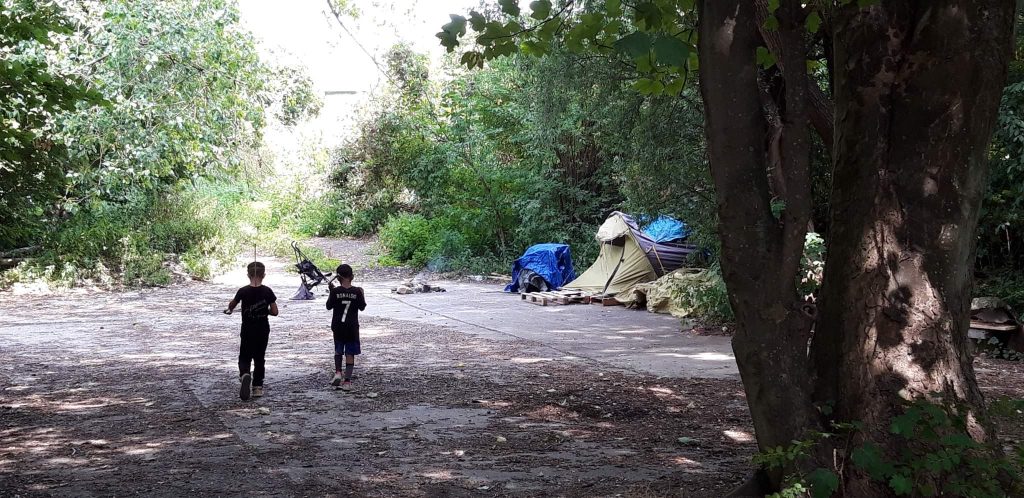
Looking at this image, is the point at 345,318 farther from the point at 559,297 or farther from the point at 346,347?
the point at 559,297

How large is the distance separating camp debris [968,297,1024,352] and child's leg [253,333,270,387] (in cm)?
801

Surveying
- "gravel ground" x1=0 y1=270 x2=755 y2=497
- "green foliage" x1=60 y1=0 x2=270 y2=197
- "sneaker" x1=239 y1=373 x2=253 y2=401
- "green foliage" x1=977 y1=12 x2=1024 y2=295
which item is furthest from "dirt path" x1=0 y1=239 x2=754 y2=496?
"green foliage" x1=60 y1=0 x2=270 y2=197

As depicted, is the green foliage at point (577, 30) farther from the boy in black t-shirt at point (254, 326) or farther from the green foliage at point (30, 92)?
the boy in black t-shirt at point (254, 326)

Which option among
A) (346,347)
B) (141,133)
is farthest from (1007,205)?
(141,133)

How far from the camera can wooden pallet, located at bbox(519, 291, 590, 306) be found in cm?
1722

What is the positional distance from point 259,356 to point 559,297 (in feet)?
32.5

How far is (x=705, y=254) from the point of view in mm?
16406

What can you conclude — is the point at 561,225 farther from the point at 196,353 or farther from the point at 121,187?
the point at 196,353

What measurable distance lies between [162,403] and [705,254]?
11.1 meters

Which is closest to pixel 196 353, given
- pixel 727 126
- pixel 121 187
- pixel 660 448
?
pixel 660 448

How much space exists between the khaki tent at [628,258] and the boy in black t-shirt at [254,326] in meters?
10.3

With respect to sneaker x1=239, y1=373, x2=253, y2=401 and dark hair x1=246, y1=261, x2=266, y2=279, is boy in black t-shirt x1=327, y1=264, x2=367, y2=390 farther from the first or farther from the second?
sneaker x1=239, y1=373, x2=253, y2=401

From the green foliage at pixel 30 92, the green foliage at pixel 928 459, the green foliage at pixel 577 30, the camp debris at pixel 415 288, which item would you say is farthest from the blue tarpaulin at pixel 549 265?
the green foliage at pixel 928 459

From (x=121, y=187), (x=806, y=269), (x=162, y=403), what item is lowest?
(x=162, y=403)
